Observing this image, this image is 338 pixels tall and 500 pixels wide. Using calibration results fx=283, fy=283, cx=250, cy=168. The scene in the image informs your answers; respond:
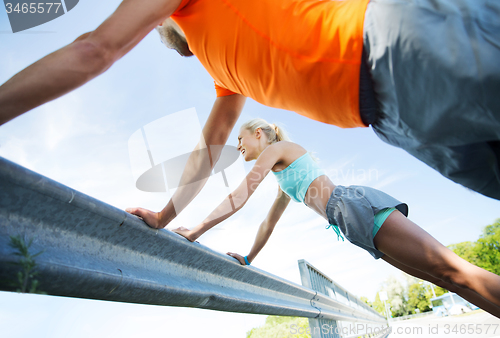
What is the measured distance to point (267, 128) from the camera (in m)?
2.55

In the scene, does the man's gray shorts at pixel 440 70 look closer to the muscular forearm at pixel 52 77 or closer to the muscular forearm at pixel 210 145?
the muscular forearm at pixel 52 77

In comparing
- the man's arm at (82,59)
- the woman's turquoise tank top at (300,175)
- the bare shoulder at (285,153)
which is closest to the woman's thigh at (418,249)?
the woman's turquoise tank top at (300,175)

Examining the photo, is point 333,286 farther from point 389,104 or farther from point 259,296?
point 389,104

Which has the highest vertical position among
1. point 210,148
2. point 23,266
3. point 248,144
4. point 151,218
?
point 248,144

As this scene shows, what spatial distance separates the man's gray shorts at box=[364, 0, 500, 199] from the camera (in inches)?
24.4

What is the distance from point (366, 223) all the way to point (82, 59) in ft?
5.18

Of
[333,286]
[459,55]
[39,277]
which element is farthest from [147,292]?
[333,286]

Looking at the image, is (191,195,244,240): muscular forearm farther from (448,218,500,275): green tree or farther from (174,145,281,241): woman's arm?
(448,218,500,275): green tree

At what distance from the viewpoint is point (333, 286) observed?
4.20 m

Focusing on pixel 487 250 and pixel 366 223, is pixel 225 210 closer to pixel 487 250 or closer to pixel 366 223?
pixel 366 223

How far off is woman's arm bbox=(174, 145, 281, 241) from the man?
29.3 inches

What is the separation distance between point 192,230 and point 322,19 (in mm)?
1031

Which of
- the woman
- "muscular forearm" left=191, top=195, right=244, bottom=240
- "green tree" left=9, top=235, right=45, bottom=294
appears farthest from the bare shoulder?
"green tree" left=9, top=235, right=45, bottom=294

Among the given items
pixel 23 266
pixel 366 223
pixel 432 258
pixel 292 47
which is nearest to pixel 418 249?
pixel 432 258
